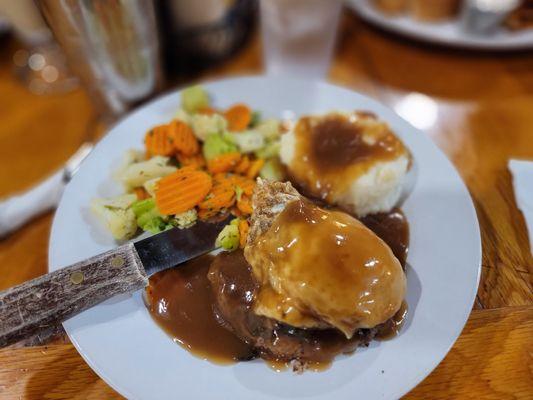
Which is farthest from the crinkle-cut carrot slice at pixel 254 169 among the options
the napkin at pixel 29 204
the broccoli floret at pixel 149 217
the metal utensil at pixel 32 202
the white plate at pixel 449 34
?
the white plate at pixel 449 34

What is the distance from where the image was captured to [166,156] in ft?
6.75

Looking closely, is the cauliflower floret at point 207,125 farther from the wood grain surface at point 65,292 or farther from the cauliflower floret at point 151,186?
the wood grain surface at point 65,292

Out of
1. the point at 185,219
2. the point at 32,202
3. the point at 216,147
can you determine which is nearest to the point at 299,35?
the point at 216,147

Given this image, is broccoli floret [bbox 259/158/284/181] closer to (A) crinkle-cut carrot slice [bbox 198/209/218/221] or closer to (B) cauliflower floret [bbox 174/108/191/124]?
(A) crinkle-cut carrot slice [bbox 198/209/218/221]

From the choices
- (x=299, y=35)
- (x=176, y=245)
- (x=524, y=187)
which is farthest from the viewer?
(x=299, y=35)

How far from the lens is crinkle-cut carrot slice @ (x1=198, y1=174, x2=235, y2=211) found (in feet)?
6.08

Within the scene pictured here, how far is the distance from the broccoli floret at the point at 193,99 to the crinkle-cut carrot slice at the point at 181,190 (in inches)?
19.7

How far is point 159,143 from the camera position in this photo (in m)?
2.06

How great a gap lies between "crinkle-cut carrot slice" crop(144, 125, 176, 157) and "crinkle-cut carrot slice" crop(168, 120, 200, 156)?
21 millimetres

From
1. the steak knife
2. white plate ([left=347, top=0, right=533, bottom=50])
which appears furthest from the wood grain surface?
white plate ([left=347, top=0, right=533, bottom=50])

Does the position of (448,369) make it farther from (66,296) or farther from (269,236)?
(66,296)

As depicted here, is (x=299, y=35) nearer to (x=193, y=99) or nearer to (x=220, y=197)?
(x=193, y=99)

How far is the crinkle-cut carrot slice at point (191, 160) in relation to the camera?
207 cm

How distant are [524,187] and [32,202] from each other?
2.41m
